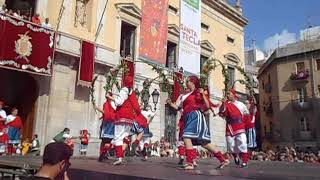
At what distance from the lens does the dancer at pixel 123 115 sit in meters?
9.05

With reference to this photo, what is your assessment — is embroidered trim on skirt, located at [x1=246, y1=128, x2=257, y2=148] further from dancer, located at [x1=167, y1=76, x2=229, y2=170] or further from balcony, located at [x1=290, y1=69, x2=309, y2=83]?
balcony, located at [x1=290, y1=69, x2=309, y2=83]

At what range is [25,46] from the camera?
52.2ft

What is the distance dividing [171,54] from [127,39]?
157 inches

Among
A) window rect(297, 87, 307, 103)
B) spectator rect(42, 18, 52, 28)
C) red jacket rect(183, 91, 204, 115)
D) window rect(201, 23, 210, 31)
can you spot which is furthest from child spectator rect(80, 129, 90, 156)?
window rect(297, 87, 307, 103)

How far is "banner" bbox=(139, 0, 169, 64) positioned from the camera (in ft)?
73.0

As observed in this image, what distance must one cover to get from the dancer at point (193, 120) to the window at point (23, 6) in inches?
476

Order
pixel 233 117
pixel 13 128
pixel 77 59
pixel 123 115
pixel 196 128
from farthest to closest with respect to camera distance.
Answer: pixel 77 59, pixel 13 128, pixel 233 117, pixel 123 115, pixel 196 128

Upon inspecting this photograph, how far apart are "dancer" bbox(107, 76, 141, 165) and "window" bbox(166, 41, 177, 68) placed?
1564 cm

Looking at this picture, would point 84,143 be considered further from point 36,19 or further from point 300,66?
point 300,66

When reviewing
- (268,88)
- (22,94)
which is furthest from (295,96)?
(22,94)

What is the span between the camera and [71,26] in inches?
738

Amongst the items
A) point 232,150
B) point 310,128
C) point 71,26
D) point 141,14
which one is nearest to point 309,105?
point 310,128

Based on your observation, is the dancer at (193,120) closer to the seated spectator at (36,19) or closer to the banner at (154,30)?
the seated spectator at (36,19)

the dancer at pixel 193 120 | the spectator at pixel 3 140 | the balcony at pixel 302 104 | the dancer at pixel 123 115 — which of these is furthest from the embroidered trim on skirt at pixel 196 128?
the balcony at pixel 302 104
